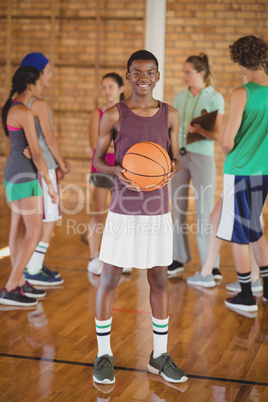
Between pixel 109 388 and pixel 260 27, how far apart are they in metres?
6.86

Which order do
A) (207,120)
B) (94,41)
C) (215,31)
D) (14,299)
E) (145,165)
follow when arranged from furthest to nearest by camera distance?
(94,41)
(215,31)
(207,120)
(14,299)
(145,165)

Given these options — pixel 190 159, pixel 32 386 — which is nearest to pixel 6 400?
pixel 32 386

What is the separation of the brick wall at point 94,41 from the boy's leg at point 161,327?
590 centimetres

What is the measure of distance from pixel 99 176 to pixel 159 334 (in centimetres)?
197

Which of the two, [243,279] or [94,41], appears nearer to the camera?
[243,279]

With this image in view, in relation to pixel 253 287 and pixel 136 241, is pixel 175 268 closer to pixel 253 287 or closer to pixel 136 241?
pixel 253 287

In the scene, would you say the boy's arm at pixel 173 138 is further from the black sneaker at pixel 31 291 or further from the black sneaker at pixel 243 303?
the black sneaker at pixel 31 291

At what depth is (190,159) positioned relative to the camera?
4406mm

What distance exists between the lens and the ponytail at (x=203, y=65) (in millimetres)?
4371

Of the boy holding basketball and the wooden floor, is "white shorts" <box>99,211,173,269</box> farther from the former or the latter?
the wooden floor

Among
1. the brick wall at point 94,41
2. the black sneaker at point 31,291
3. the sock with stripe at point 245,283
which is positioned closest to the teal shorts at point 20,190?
the black sneaker at point 31,291

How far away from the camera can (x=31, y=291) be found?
386cm

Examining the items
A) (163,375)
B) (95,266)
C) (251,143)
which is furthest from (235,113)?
(95,266)

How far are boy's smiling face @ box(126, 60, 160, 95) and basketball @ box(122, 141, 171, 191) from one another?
9.5 inches
